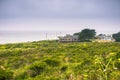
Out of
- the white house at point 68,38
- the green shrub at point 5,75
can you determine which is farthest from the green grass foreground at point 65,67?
the white house at point 68,38

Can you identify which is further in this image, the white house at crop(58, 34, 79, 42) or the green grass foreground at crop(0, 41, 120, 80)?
the white house at crop(58, 34, 79, 42)

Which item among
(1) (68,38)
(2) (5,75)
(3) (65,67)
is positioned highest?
(1) (68,38)

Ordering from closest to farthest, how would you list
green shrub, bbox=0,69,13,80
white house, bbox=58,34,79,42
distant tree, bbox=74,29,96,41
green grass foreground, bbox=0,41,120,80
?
1. green grass foreground, bbox=0,41,120,80
2. green shrub, bbox=0,69,13,80
3. distant tree, bbox=74,29,96,41
4. white house, bbox=58,34,79,42

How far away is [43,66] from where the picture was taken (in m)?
23.1

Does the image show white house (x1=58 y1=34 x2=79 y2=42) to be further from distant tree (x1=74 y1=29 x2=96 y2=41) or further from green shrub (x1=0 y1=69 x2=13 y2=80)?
green shrub (x1=0 y1=69 x2=13 y2=80)

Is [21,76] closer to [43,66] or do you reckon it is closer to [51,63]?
[43,66]

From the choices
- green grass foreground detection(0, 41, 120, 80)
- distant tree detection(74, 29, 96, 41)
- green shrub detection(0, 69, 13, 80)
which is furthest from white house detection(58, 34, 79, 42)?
green shrub detection(0, 69, 13, 80)

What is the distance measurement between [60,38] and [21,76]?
374ft

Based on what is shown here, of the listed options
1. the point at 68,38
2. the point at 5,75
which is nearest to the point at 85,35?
the point at 68,38

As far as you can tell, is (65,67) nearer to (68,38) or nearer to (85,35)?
(85,35)

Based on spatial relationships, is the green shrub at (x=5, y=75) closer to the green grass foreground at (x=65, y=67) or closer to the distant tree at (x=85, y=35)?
the green grass foreground at (x=65, y=67)

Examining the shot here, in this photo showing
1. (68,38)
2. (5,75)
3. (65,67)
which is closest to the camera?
(5,75)

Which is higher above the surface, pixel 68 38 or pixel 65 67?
pixel 68 38

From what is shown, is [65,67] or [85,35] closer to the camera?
[65,67]
